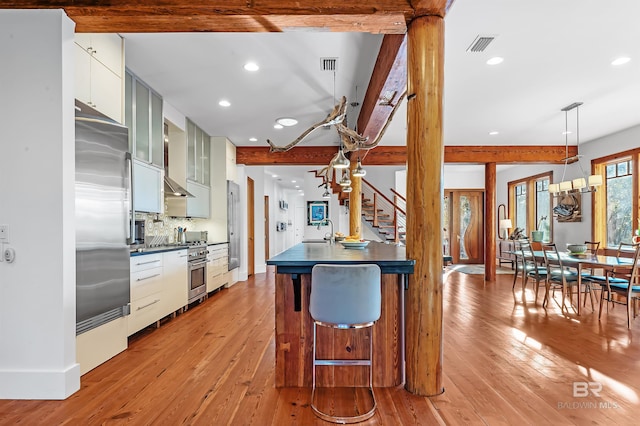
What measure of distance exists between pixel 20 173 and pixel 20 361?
4.24ft

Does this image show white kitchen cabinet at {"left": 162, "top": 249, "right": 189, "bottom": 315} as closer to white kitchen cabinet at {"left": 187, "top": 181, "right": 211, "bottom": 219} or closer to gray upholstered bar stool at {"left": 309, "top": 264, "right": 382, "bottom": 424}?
white kitchen cabinet at {"left": 187, "top": 181, "right": 211, "bottom": 219}

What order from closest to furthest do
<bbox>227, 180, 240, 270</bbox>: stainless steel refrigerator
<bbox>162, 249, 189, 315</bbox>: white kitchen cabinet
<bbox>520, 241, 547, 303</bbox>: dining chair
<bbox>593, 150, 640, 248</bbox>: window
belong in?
<bbox>162, 249, 189, 315</bbox>: white kitchen cabinet < <bbox>520, 241, 547, 303</bbox>: dining chair < <bbox>593, 150, 640, 248</bbox>: window < <bbox>227, 180, 240, 270</bbox>: stainless steel refrigerator

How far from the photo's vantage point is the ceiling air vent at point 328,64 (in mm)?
3686

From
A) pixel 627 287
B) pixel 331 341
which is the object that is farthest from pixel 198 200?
pixel 627 287

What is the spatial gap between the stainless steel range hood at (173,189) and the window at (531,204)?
27.7 ft

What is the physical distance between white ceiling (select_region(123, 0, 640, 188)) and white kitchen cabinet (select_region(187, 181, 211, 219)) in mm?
1105

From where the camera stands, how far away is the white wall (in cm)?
239

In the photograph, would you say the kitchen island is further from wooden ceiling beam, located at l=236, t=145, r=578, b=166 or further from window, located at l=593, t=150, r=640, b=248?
window, located at l=593, t=150, r=640, b=248

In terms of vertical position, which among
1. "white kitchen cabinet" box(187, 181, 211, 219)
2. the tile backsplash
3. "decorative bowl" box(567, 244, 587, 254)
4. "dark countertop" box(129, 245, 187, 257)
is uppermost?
"white kitchen cabinet" box(187, 181, 211, 219)

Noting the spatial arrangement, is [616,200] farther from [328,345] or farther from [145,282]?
[145,282]

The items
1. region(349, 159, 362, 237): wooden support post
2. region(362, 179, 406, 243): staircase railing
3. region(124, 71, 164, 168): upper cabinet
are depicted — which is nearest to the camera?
region(124, 71, 164, 168): upper cabinet

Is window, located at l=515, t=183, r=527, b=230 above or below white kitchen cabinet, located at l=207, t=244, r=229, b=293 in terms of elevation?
above

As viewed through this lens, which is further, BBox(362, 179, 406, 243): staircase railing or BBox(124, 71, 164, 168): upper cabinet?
BBox(362, 179, 406, 243): staircase railing

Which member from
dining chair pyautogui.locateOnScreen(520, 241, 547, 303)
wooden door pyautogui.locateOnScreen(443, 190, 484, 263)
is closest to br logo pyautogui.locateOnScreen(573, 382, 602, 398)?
dining chair pyautogui.locateOnScreen(520, 241, 547, 303)
